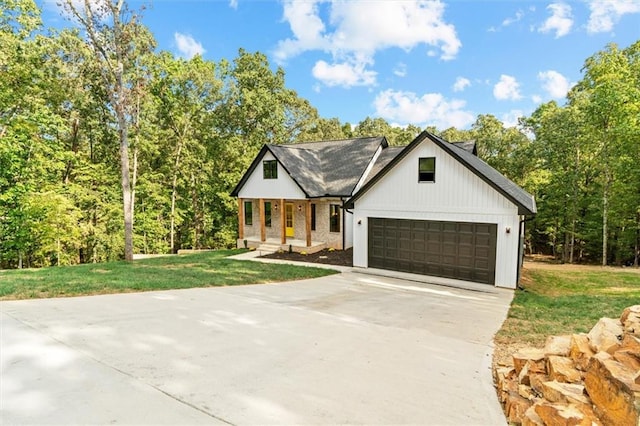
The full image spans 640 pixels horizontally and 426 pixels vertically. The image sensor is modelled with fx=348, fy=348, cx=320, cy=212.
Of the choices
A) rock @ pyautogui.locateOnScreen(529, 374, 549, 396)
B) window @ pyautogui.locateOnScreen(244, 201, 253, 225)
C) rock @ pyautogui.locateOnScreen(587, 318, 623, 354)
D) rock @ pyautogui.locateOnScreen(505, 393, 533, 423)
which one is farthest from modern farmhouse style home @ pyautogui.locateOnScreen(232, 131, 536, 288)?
rock @ pyautogui.locateOnScreen(505, 393, 533, 423)

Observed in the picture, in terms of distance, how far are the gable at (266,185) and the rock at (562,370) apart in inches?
560

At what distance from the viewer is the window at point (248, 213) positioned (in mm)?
21312

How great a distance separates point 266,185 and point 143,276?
9375 millimetres

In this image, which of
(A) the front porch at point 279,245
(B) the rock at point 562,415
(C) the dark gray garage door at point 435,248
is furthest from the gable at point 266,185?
(B) the rock at point 562,415

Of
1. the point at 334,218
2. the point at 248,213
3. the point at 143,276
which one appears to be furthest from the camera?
the point at 248,213

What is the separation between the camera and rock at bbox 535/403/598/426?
299cm

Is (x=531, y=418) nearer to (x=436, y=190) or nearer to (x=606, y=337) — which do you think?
(x=606, y=337)

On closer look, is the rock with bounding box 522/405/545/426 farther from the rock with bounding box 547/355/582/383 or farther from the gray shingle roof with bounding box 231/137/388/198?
the gray shingle roof with bounding box 231/137/388/198

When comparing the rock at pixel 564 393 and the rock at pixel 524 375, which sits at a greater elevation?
the rock at pixel 564 393

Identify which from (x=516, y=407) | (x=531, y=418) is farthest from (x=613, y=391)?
(x=516, y=407)

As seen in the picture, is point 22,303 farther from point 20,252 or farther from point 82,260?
point 82,260

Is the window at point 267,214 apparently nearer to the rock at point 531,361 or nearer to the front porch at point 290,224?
the front porch at point 290,224

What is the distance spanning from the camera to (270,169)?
756 inches

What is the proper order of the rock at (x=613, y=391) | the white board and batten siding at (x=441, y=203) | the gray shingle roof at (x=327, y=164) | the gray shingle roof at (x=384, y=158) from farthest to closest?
the gray shingle roof at (x=384, y=158)
the gray shingle roof at (x=327, y=164)
the white board and batten siding at (x=441, y=203)
the rock at (x=613, y=391)
